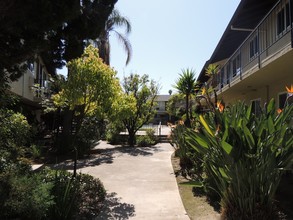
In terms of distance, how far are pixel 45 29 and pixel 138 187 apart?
517 cm

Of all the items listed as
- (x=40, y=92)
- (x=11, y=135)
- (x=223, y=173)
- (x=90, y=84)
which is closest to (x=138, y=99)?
(x=40, y=92)

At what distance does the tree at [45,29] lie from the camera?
17.6ft

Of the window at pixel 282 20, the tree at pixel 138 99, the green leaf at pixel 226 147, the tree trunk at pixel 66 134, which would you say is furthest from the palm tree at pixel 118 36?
the green leaf at pixel 226 147

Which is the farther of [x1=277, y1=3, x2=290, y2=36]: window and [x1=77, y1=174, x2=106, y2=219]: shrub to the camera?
[x1=277, y1=3, x2=290, y2=36]: window

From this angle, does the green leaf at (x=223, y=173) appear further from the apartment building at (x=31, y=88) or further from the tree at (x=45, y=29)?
the apartment building at (x=31, y=88)

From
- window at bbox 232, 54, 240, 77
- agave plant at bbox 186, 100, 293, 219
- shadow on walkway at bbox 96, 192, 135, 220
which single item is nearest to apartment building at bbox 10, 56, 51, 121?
window at bbox 232, 54, 240, 77

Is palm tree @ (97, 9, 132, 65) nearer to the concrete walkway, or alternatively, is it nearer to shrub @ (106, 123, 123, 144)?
shrub @ (106, 123, 123, 144)

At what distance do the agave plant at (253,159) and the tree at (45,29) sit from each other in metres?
3.32

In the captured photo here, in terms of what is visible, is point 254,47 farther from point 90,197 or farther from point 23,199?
point 23,199

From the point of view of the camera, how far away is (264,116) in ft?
16.2

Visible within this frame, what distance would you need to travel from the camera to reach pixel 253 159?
182 inches

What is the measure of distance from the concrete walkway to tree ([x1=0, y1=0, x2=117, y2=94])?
3.53 m

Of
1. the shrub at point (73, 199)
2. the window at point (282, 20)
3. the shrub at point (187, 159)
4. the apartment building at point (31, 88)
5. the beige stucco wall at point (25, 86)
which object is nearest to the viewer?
the shrub at point (73, 199)

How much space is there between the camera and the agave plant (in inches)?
181
